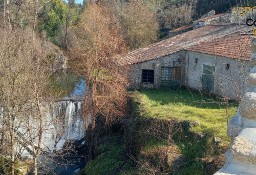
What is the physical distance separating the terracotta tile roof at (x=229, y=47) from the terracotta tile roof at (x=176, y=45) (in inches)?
44.7

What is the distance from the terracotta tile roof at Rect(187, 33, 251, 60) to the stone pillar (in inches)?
603

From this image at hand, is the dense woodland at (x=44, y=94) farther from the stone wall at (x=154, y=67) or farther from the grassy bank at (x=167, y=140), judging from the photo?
the stone wall at (x=154, y=67)

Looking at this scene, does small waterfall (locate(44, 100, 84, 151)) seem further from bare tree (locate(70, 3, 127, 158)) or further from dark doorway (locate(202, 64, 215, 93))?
dark doorway (locate(202, 64, 215, 93))

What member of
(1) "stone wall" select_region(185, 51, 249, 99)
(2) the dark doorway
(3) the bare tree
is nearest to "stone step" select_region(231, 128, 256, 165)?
(1) "stone wall" select_region(185, 51, 249, 99)

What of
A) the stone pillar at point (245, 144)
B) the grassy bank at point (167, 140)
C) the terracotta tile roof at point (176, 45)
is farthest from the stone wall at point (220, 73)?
the stone pillar at point (245, 144)

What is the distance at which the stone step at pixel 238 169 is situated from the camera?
2.12m

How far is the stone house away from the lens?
1919 centimetres

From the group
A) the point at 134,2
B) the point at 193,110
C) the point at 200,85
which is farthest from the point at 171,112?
the point at 134,2

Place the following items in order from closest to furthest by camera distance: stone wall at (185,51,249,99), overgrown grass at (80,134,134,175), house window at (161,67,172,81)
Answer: overgrown grass at (80,134,134,175), stone wall at (185,51,249,99), house window at (161,67,172,81)

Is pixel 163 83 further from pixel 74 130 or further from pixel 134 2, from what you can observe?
pixel 134 2

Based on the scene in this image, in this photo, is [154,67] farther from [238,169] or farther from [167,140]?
[238,169]

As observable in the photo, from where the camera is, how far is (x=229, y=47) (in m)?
19.4

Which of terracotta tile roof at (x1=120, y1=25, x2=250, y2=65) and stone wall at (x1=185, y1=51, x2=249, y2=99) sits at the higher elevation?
terracotta tile roof at (x1=120, y1=25, x2=250, y2=65)

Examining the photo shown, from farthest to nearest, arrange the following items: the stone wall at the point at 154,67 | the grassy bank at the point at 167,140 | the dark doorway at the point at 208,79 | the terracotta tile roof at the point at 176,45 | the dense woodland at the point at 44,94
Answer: the terracotta tile roof at the point at 176,45
the stone wall at the point at 154,67
the dark doorway at the point at 208,79
the dense woodland at the point at 44,94
the grassy bank at the point at 167,140
